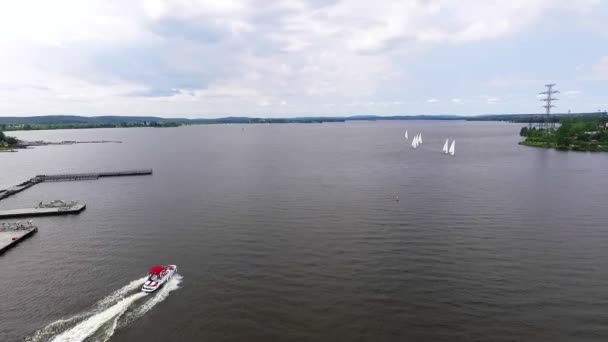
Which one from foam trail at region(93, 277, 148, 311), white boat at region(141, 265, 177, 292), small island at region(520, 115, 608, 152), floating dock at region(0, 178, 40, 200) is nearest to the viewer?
foam trail at region(93, 277, 148, 311)

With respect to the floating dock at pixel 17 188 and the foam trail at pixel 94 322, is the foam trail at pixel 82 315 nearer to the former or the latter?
the foam trail at pixel 94 322

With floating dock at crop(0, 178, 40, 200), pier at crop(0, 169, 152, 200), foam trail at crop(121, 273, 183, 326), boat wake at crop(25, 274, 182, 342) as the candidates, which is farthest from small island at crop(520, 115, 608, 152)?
floating dock at crop(0, 178, 40, 200)

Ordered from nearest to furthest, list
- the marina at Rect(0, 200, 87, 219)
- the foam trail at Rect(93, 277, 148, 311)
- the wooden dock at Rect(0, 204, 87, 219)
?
the foam trail at Rect(93, 277, 148, 311)
the wooden dock at Rect(0, 204, 87, 219)
the marina at Rect(0, 200, 87, 219)

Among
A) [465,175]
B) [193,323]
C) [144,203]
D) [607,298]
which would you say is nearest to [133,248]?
[193,323]

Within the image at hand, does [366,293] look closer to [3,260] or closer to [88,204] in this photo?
[3,260]

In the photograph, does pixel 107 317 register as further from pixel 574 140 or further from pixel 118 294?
pixel 574 140

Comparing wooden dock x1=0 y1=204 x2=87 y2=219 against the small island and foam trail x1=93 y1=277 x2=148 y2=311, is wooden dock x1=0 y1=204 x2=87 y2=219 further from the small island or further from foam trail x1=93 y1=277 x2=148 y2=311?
the small island
